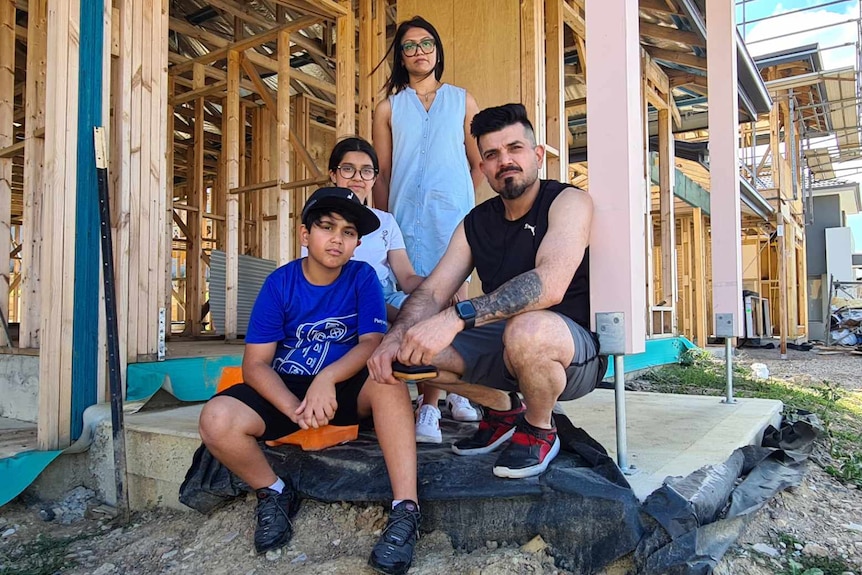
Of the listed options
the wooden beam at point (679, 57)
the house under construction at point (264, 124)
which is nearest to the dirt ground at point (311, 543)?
the house under construction at point (264, 124)

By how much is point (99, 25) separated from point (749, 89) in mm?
4415

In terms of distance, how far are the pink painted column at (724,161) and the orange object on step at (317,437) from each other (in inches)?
82.2

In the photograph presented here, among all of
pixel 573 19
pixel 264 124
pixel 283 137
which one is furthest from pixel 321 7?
pixel 264 124

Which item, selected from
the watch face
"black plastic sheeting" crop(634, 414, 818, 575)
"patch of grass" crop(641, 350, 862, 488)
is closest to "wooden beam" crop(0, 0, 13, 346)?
the watch face

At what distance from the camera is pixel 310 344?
2.11 m

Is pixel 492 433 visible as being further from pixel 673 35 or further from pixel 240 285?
pixel 240 285

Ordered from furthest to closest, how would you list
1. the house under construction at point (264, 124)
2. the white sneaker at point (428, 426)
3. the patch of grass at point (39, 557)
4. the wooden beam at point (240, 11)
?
the wooden beam at point (240, 11) < the white sneaker at point (428, 426) < the patch of grass at point (39, 557) < the house under construction at point (264, 124)

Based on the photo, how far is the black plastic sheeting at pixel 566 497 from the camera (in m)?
1.50

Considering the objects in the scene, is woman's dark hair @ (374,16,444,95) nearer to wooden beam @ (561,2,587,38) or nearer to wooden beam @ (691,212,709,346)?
wooden beam @ (561,2,587,38)

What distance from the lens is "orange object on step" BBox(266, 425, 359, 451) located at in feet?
6.91

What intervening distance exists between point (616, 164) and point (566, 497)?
1016mm

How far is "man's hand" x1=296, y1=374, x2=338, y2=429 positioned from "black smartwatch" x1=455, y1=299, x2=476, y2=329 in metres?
0.48

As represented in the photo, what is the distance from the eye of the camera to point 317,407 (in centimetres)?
185

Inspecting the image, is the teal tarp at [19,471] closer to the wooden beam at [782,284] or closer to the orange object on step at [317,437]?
the orange object on step at [317,437]
